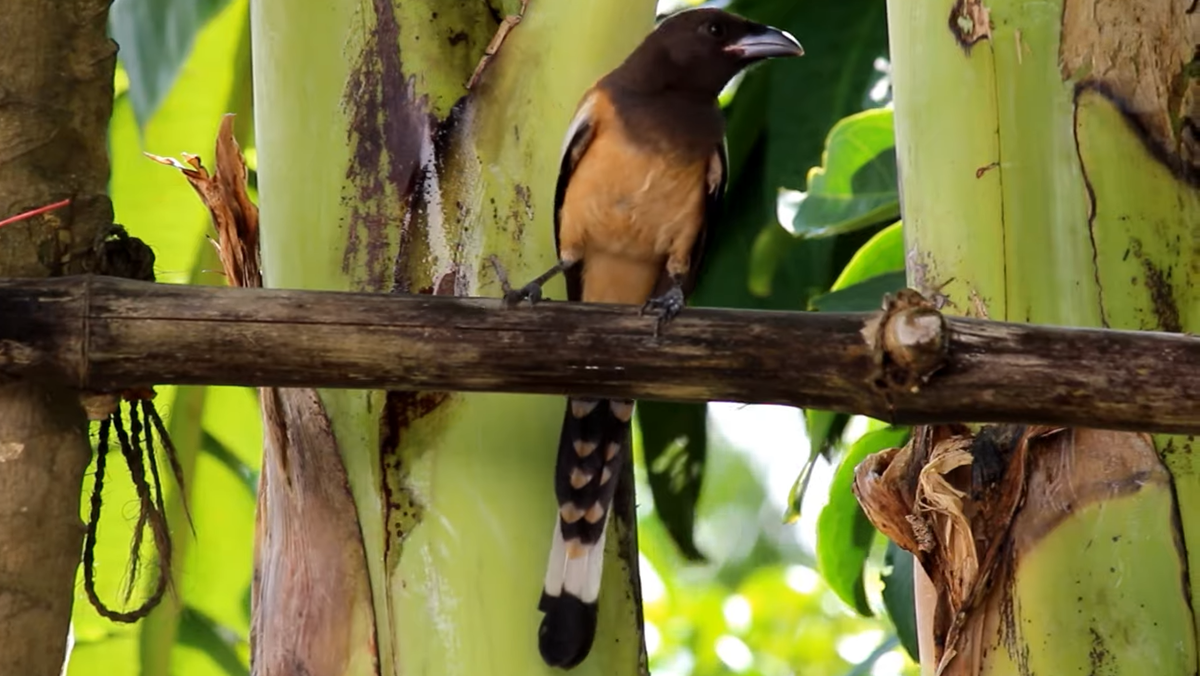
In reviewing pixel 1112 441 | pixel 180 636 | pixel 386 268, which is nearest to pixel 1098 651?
pixel 1112 441

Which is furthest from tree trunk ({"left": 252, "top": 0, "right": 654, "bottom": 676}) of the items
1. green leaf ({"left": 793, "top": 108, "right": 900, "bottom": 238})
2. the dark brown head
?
green leaf ({"left": 793, "top": 108, "right": 900, "bottom": 238})

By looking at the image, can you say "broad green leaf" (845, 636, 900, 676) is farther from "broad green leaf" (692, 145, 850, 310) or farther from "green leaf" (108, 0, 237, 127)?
"green leaf" (108, 0, 237, 127)

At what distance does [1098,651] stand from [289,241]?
1003 mm

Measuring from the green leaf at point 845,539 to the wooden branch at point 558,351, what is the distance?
1.14m

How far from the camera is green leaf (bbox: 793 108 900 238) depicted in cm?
257

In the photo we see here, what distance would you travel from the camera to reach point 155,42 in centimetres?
216

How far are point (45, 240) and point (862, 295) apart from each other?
1.41 meters

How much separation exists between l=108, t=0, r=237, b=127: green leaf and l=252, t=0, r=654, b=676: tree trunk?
332 millimetres

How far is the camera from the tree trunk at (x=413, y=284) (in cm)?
160

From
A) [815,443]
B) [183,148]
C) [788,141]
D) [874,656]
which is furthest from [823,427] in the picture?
[183,148]

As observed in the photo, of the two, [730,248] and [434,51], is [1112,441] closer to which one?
[434,51]

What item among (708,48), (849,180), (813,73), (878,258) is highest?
(813,73)

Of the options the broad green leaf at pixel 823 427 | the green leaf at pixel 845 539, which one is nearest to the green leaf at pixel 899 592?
the green leaf at pixel 845 539

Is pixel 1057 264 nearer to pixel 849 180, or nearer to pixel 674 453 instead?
pixel 849 180
